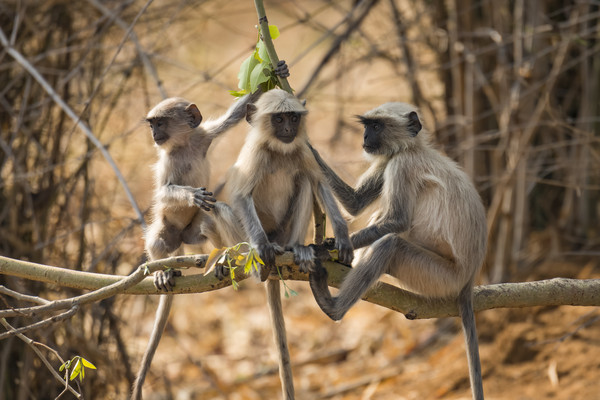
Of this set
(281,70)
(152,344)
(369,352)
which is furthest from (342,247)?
(369,352)

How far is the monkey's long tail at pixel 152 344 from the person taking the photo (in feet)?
14.0

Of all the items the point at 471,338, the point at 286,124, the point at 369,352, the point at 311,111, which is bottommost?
the point at 369,352

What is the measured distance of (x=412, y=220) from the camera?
488 cm

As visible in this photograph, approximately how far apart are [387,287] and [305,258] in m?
0.74

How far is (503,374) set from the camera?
7246 millimetres

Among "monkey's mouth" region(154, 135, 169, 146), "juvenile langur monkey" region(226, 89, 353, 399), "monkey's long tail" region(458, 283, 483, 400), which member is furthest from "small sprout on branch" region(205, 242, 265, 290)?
"monkey's long tail" region(458, 283, 483, 400)

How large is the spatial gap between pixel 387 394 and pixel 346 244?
433cm

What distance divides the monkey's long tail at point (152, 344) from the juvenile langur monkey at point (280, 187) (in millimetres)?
671

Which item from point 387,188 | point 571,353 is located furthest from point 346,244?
point 571,353

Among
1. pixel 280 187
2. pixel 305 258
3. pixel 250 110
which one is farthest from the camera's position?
pixel 280 187

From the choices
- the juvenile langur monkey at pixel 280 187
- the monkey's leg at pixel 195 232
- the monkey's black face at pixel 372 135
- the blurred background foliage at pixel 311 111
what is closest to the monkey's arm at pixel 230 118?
the juvenile langur monkey at pixel 280 187

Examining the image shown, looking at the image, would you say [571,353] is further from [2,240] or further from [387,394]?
[2,240]

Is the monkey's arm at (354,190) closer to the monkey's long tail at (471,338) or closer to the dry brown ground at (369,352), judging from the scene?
the monkey's long tail at (471,338)

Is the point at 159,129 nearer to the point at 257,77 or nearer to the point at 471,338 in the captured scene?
the point at 257,77
